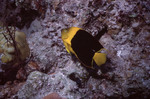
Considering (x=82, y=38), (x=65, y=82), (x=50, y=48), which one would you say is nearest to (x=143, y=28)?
(x=82, y=38)

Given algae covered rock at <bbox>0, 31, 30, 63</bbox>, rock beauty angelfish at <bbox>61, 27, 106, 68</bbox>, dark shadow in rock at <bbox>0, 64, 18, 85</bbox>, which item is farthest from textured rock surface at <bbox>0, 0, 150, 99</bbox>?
dark shadow in rock at <bbox>0, 64, 18, 85</bbox>

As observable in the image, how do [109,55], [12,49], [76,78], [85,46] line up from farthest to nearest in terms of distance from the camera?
1. [12,49]
2. [76,78]
3. [109,55]
4. [85,46]

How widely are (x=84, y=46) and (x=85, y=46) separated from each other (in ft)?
0.05

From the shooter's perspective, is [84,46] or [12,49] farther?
[12,49]

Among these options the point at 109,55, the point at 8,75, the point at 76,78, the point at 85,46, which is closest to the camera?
the point at 85,46

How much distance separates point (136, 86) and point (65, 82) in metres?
1.14

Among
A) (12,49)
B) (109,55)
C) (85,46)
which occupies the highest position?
(12,49)

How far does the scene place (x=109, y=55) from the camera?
1943mm

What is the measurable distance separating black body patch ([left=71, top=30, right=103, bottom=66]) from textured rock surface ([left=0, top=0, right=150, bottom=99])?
1.67 feet

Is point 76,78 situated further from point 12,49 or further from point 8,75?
point 8,75

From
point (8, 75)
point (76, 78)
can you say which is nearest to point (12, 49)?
point (8, 75)

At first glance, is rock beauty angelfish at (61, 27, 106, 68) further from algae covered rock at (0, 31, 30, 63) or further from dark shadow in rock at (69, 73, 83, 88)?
algae covered rock at (0, 31, 30, 63)

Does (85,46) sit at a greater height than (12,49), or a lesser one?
lesser

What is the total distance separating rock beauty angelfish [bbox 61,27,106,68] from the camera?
4.69 ft
